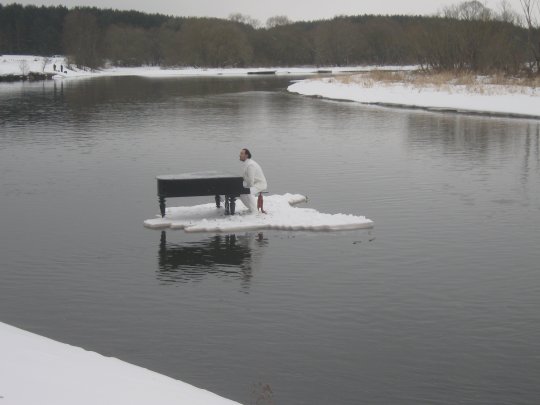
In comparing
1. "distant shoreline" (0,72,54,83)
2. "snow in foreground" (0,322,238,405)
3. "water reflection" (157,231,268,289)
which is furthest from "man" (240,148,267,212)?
"distant shoreline" (0,72,54,83)

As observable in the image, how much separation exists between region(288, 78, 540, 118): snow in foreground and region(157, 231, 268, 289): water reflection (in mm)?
31603

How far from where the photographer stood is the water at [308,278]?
30.6 feet

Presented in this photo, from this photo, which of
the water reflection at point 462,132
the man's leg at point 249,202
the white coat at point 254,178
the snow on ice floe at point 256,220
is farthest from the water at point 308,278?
the water reflection at point 462,132

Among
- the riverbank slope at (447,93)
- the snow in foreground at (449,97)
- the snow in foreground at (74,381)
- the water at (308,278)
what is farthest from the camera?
the riverbank slope at (447,93)

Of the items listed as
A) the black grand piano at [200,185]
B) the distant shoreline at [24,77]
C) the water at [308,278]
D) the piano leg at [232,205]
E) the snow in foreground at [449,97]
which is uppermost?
the distant shoreline at [24,77]

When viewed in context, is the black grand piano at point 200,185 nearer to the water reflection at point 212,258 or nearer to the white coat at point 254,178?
the white coat at point 254,178

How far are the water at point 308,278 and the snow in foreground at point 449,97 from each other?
62.1ft

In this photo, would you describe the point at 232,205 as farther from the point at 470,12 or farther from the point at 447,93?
the point at 470,12

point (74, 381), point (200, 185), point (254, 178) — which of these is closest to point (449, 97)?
point (254, 178)

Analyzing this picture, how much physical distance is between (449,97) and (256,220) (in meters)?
38.0

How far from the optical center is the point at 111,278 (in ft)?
43.3

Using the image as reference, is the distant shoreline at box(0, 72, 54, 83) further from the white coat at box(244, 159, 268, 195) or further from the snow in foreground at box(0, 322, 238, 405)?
the snow in foreground at box(0, 322, 238, 405)

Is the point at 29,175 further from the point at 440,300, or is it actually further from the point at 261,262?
the point at 440,300

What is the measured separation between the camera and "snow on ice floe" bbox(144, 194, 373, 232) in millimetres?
16625
